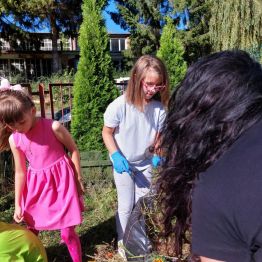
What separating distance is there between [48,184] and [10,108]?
0.59m

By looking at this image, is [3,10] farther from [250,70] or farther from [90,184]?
[250,70]

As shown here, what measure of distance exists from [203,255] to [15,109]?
1.48 m

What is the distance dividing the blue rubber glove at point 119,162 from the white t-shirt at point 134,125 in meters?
0.08

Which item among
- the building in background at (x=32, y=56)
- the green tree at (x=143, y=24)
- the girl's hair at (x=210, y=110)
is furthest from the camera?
the building in background at (x=32, y=56)

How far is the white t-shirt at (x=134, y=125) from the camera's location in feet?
7.68

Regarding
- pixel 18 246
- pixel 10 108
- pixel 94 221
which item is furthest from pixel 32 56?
pixel 18 246

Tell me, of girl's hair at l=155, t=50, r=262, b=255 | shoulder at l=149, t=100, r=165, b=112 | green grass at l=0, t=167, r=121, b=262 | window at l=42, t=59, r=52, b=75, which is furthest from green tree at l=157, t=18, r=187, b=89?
window at l=42, t=59, r=52, b=75

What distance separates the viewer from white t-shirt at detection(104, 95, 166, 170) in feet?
7.68

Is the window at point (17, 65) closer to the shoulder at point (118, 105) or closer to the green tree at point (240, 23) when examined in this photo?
the green tree at point (240, 23)

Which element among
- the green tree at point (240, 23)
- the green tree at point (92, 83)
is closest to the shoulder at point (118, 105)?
the green tree at point (92, 83)

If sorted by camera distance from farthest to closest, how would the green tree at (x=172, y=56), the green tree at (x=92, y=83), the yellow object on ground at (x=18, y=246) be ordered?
the green tree at (x=172, y=56) < the green tree at (x=92, y=83) < the yellow object on ground at (x=18, y=246)

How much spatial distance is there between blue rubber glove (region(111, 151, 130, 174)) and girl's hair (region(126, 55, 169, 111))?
13.1 inches

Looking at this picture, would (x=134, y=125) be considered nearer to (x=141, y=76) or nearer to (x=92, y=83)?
(x=141, y=76)

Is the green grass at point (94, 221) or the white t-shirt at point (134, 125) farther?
the green grass at point (94, 221)
